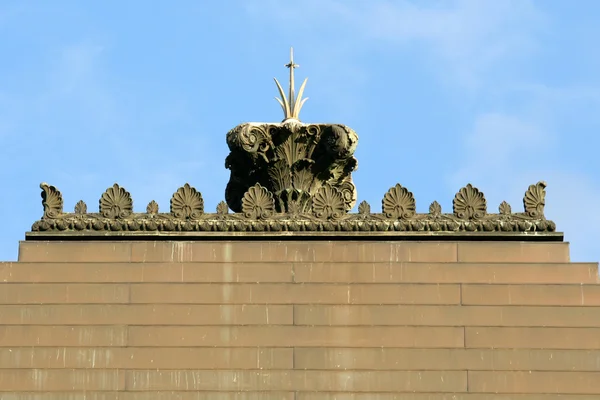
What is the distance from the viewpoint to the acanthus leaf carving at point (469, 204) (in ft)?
163

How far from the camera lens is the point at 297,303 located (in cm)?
4847

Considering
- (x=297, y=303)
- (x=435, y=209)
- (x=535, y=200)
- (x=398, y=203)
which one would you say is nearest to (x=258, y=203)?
(x=297, y=303)

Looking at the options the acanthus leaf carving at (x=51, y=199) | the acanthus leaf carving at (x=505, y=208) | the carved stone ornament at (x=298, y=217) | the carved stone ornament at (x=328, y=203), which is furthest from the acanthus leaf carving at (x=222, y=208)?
the acanthus leaf carving at (x=505, y=208)

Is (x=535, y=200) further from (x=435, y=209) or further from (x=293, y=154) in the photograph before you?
(x=293, y=154)

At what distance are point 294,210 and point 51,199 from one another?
5.05m

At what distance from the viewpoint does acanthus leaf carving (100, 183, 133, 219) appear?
163 ft

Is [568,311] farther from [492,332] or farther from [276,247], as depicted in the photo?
[276,247]

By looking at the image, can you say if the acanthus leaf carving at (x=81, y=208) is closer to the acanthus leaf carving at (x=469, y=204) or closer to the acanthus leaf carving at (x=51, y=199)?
the acanthus leaf carving at (x=51, y=199)

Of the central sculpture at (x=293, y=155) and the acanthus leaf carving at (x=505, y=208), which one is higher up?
the central sculpture at (x=293, y=155)

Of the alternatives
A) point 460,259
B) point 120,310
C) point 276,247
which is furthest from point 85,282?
point 460,259

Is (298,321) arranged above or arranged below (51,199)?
below

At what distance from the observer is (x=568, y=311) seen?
159ft

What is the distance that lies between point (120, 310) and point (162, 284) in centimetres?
102

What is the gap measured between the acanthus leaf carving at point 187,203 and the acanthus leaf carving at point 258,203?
93 centimetres
